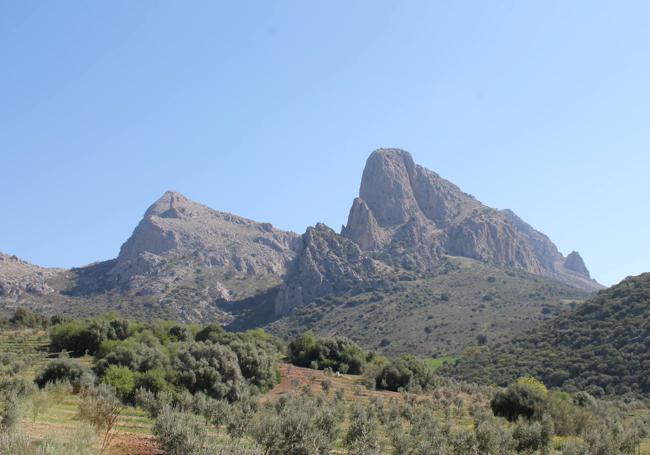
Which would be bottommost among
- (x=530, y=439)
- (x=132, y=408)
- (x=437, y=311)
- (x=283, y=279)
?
(x=132, y=408)

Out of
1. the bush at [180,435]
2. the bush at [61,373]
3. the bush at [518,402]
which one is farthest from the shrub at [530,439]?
the bush at [61,373]

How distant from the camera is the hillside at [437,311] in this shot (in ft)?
356

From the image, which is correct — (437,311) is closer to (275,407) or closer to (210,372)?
(210,372)

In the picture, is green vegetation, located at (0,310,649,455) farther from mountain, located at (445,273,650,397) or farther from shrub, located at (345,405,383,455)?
mountain, located at (445,273,650,397)

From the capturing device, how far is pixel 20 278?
165m

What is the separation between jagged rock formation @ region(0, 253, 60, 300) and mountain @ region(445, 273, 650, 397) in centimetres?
12492

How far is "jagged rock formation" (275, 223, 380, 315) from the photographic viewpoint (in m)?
161

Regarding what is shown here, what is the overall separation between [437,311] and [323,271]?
1938 inches

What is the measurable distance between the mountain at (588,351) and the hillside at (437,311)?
1250 cm

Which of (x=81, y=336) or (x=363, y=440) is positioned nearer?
(x=363, y=440)

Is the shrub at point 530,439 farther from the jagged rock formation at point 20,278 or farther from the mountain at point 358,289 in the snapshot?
the jagged rock formation at point 20,278

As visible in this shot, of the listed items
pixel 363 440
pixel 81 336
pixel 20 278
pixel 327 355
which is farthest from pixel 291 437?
pixel 20 278

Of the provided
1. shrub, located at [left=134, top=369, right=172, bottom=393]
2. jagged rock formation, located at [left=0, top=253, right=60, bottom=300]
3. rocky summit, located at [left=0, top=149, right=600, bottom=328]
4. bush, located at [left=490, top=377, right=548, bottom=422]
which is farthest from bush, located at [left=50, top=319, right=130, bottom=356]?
jagged rock formation, located at [left=0, top=253, right=60, bottom=300]

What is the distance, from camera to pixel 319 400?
3994cm
